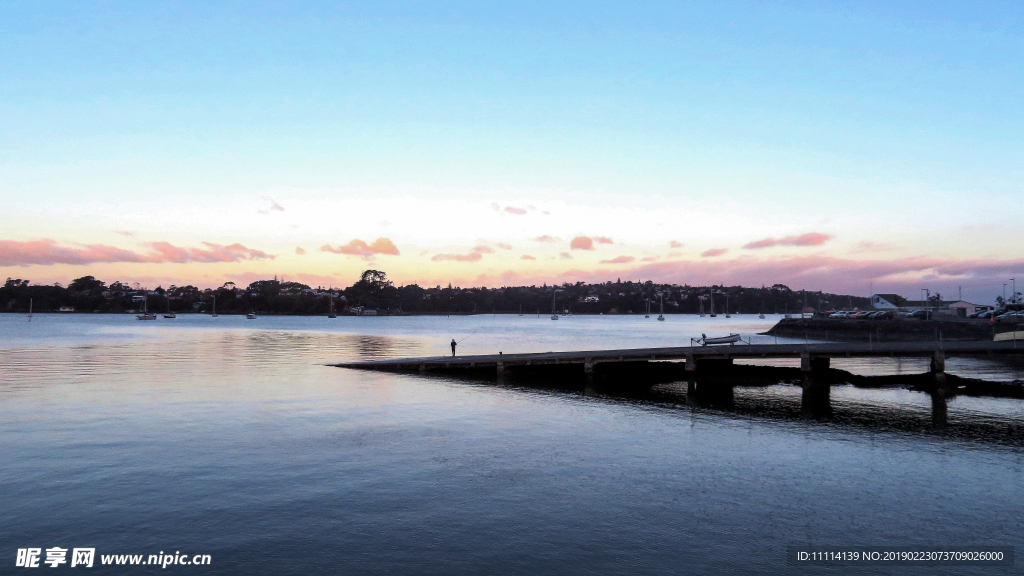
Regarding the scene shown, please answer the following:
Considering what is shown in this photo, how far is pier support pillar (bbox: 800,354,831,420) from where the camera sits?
112 ft

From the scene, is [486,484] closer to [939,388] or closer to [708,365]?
[708,365]

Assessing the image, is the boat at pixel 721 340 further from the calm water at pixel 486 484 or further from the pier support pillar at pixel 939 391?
the calm water at pixel 486 484

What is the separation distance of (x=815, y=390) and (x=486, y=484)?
29713mm

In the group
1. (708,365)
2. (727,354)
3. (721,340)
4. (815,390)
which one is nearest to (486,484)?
(815,390)

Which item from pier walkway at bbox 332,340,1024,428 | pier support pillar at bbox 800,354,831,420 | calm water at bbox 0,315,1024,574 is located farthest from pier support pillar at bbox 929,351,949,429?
pier support pillar at bbox 800,354,831,420

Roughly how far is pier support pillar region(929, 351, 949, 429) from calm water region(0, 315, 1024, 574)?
850mm

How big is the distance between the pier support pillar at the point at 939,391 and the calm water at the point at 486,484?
850 mm

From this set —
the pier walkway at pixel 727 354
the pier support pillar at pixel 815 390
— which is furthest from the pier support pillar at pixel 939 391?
the pier support pillar at pixel 815 390

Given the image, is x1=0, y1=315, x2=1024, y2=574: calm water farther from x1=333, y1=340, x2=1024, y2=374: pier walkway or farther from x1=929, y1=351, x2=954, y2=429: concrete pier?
x1=333, y1=340, x2=1024, y2=374: pier walkway

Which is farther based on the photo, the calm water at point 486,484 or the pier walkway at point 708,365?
the pier walkway at point 708,365

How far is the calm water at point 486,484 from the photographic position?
49.0 ft

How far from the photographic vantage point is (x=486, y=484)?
19781mm

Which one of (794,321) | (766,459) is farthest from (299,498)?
(794,321)

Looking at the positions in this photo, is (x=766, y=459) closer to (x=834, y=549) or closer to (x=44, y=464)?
(x=834, y=549)
